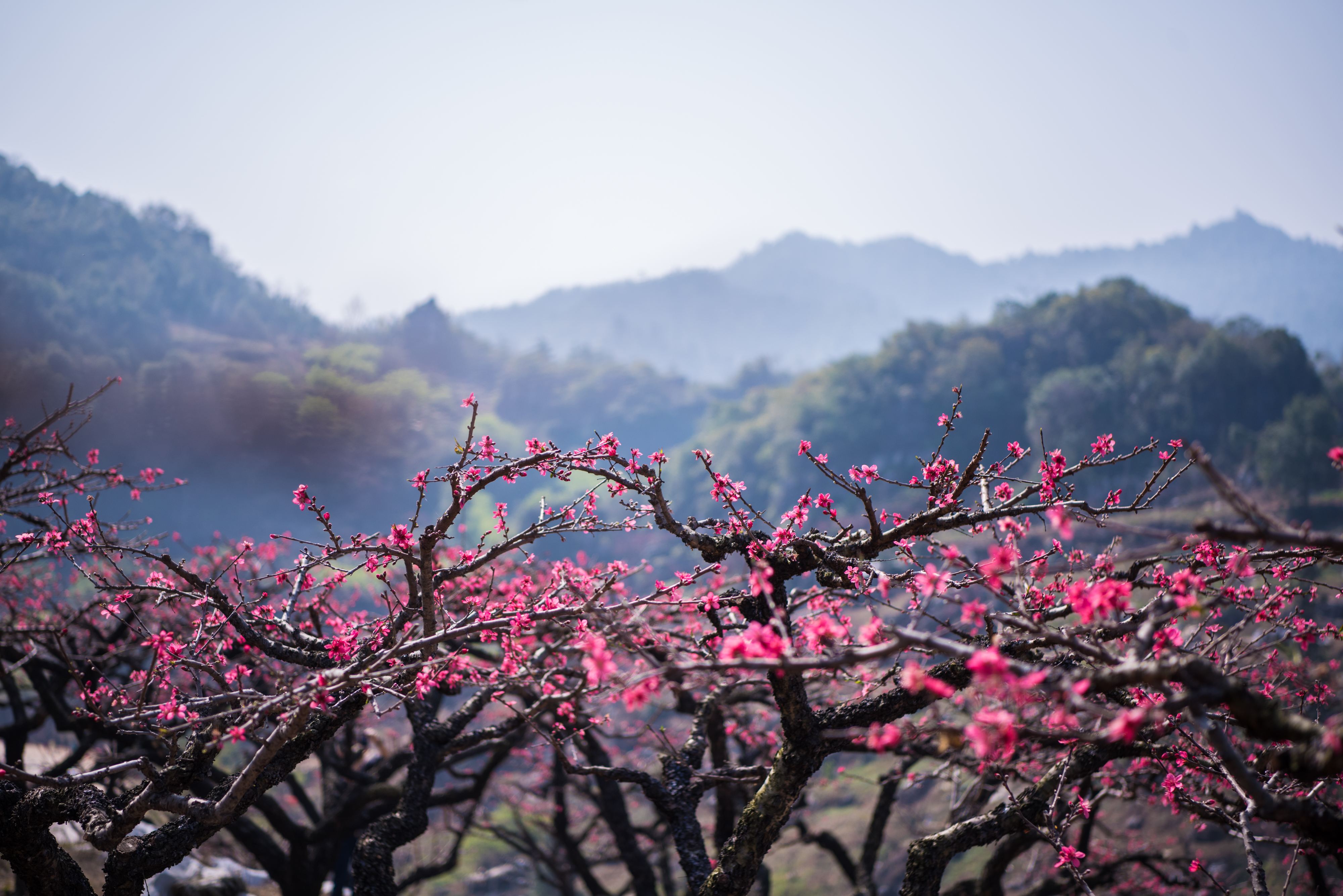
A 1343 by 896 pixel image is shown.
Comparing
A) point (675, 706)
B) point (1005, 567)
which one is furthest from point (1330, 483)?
point (1005, 567)

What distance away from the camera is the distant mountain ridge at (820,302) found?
146m

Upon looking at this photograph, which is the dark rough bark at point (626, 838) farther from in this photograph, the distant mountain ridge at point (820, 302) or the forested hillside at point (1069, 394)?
the distant mountain ridge at point (820, 302)

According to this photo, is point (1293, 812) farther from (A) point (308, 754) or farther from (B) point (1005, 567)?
(A) point (308, 754)

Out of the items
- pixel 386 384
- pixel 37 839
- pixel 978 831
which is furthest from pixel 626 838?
pixel 386 384

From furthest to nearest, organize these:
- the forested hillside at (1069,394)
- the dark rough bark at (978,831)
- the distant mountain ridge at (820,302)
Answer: the distant mountain ridge at (820,302) < the forested hillside at (1069,394) < the dark rough bark at (978,831)

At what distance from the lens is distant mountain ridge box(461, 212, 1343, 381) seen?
145750mm

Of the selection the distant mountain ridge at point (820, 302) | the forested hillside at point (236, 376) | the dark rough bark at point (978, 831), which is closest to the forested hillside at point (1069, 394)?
the forested hillside at point (236, 376)

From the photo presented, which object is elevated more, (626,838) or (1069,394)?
(1069,394)

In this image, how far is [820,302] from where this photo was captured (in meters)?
184

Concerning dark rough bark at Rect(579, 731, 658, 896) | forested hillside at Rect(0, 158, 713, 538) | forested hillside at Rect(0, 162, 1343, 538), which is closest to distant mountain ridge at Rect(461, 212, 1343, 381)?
forested hillside at Rect(0, 158, 713, 538)

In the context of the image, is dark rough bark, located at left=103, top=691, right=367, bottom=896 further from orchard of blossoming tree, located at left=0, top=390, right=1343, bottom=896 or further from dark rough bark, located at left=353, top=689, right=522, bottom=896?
dark rough bark, located at left=353, top=689, right=522, bottom=896

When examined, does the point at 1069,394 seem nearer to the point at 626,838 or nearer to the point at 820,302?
the point at 626,838

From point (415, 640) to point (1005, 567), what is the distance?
2.44 meters

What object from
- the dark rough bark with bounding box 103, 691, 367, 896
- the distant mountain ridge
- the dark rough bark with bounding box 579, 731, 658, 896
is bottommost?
the dark rough bark with bounding box 579, 731, 658, 896
